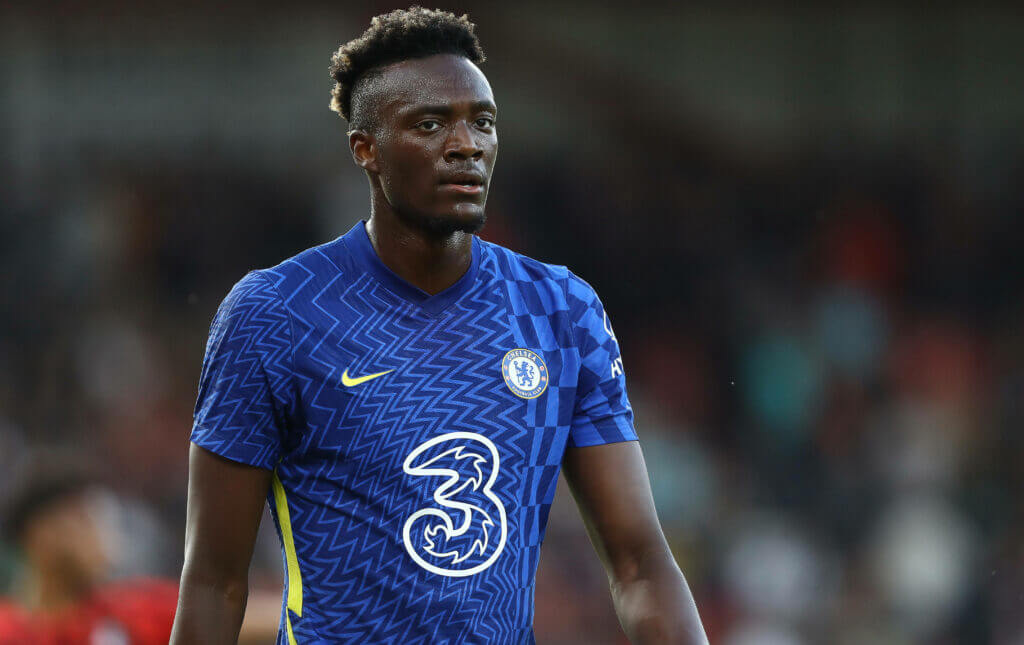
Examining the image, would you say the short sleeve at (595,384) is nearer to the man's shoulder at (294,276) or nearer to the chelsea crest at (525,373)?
the chelsea crest at (525,373)

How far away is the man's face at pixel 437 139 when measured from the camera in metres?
2.49

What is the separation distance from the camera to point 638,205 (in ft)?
29.3

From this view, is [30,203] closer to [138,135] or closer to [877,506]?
[138,135]

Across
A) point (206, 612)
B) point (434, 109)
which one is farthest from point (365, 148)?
point (206, 612)

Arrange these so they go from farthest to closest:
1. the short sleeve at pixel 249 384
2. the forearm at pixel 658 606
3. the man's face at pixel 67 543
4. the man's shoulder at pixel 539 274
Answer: the man's face at pixel 67 543, the man's shoulder at pixel 539 274, the forearm at pixel 658 606, the short sleeve at pixel 249 384

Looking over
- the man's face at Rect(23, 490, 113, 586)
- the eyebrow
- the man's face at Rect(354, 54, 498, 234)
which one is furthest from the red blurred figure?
the eyebrow

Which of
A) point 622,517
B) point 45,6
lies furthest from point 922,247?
point 622,517

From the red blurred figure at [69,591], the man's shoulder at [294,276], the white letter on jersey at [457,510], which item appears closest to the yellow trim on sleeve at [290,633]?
the white letter on jersey at [457,510]

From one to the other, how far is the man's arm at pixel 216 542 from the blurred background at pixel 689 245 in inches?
191

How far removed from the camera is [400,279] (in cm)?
260

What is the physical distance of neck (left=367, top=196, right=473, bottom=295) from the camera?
261cm

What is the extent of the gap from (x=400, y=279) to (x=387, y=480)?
402mm

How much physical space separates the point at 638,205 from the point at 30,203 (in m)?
3.88

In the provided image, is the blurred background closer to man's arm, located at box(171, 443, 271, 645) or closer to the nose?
man's arm, located at box(171, 443, 271, 645)
